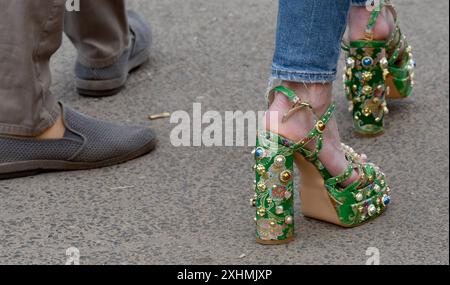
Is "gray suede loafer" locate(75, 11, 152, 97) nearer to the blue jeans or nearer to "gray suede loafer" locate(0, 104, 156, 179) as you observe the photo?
"gray suede loafer" locate(0, 104, 156, 179)

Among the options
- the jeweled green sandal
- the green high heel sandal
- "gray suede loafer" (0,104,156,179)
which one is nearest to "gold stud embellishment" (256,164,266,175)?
the green high heel sandal

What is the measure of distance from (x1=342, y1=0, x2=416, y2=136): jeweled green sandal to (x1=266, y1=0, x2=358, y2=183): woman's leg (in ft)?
2.12

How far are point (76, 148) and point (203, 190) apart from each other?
16.3 inches

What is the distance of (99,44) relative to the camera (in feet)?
11.3

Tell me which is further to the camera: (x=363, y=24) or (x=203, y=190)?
(x=363, y=24)

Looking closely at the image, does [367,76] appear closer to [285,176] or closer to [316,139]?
[316,139]

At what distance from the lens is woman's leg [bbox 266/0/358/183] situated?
238 centimetres

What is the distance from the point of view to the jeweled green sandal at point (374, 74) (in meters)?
3.11

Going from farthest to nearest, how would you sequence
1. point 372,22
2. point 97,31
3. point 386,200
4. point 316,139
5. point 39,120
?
point 97,31 → point 372,22 → point 39,120 → point 386,200 → point 316,139

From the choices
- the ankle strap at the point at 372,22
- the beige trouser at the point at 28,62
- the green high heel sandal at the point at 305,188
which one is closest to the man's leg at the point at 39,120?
the beige trouser at the point at 28,62

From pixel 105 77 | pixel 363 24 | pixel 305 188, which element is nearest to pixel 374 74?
pixel 363 24

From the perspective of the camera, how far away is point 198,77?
3.67 m

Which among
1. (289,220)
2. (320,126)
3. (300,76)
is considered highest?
(300,76)
